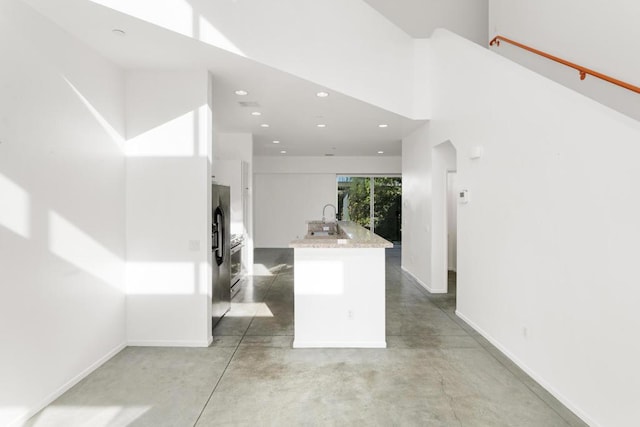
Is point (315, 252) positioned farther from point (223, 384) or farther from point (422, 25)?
point (422, 25)

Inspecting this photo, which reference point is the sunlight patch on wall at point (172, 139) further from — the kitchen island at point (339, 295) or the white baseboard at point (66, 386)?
the white baseboard at point (66, 386)

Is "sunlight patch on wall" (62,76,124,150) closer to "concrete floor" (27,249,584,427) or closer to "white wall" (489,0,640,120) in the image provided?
"concrete floor" (27,249,584,427)

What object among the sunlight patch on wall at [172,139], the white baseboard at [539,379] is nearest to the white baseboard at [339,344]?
the white baseboard at [539,379]

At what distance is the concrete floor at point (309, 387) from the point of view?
7.69 feet

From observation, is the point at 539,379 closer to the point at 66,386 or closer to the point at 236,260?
the point at 66,386

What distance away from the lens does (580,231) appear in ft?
7.71

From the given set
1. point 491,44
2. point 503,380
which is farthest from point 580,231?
point 491,44

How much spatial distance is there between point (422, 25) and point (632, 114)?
4.52 metres

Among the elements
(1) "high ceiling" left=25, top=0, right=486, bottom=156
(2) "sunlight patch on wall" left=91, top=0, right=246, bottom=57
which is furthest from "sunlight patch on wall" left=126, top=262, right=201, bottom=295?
(2) "sunlight patch on wall" left=91, top=0, right=246, bottom=57

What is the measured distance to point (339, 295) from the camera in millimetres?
3469

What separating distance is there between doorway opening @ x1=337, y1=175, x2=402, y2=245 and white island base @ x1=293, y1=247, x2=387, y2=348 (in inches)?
278

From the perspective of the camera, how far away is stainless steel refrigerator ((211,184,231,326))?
4.01 metres

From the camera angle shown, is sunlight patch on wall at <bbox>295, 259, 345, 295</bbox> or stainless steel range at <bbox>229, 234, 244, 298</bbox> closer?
sunlight patch on wall at <bbox>295, 259, 345, 295</bbox>

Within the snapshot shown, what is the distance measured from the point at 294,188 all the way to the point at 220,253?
21.3ft
